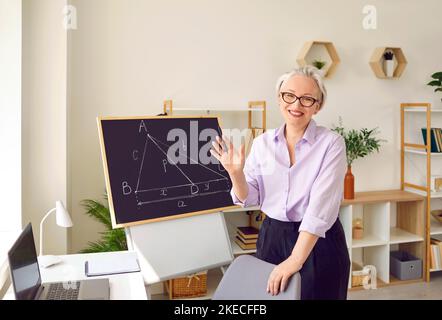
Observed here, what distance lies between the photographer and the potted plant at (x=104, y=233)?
332 centimetres

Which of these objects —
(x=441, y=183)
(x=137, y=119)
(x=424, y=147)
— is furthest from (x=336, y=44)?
(x=137, y=119)

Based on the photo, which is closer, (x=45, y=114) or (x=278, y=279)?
(x=278, y=279)

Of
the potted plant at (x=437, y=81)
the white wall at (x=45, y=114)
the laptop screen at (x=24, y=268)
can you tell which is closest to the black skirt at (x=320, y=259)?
the laptop screen at (x=24, y=268)

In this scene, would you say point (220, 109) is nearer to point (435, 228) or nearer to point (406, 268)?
point (406, 268)

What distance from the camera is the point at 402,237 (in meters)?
4.27

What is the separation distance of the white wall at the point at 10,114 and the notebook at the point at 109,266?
2.98 ft

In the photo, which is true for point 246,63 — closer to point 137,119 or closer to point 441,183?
point 137,119

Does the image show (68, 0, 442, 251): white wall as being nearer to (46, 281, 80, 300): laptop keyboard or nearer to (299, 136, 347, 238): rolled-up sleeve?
(46, 281, 80, 300): laptop keyboard

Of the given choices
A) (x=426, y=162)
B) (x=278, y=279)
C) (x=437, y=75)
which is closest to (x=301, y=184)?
(x=278, y=279)

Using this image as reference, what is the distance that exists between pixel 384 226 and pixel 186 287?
1.81 meters

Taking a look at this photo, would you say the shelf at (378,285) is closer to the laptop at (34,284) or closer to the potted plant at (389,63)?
the potted plant at (389,63)

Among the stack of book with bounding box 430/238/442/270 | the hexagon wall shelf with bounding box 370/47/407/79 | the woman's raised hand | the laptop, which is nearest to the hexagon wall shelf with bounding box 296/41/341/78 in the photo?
the hexagon wall shelf with bounding box 370/47/407/79

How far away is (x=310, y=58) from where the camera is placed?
13.8 feet

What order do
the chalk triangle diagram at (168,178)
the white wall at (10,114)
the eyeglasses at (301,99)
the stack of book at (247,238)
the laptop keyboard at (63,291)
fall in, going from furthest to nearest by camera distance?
1. the stack of book at (247,238)
2. the white wall at (10,114)
3. the chalk triangle diagram at (168,178)
4. the eyeglasses at (301,99)
5. the laptop keyboard at (63,291)
